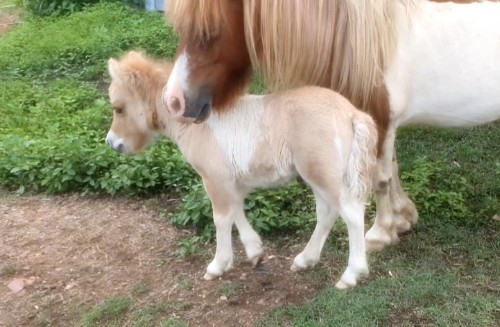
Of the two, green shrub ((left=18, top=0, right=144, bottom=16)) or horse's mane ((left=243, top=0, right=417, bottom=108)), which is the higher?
horse's mane ((left=243, top=0, right=417, bottom=108))

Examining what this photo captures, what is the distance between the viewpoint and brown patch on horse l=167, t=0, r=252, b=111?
9.38 ft

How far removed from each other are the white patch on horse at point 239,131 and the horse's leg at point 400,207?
110cm

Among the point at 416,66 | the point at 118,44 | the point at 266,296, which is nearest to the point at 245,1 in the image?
the point at 416,66

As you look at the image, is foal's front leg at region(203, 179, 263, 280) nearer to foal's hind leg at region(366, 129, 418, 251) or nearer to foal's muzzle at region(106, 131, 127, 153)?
foal's muzzle at region(106, 131, 127, 153)

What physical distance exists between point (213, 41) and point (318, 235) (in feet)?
3.51

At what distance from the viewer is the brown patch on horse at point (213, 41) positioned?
2859mm

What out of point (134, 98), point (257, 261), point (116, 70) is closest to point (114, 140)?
point (134, 98)

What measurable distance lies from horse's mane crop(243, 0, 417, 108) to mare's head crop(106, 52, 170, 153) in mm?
487

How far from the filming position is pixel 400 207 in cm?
387

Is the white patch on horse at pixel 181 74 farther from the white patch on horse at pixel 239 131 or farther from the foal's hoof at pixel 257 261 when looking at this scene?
the foal's hoof at pixel 257 261

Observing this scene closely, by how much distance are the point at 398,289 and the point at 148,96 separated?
150 centimetres

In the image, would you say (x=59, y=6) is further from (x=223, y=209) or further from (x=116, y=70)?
(x=223, y=209)

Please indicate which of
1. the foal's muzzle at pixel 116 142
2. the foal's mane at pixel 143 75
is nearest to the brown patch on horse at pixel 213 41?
the foal's mane at pixel 143 75

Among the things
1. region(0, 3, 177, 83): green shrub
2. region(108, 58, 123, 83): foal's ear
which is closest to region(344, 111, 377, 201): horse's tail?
region(108, 58, 123, 83): foal's ear
